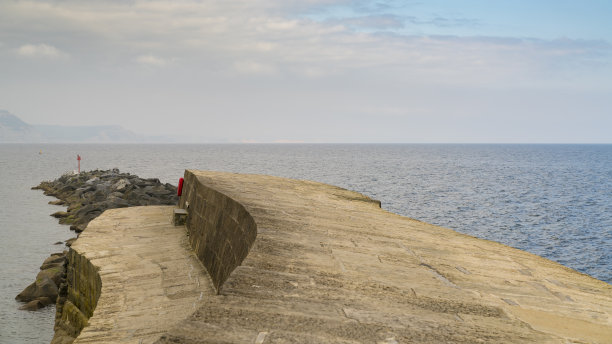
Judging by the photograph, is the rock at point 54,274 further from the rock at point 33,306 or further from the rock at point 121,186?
the rock at point 121,186

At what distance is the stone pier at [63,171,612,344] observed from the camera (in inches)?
125

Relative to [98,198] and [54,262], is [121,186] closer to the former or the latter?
[98,198]

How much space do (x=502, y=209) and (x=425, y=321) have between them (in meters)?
37.1

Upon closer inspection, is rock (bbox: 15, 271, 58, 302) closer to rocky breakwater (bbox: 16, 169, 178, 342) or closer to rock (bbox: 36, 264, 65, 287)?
rocky breakwater (bbox: 16, 169, 178, 342)

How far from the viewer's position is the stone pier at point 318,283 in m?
3.17

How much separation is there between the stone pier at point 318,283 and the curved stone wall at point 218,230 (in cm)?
3

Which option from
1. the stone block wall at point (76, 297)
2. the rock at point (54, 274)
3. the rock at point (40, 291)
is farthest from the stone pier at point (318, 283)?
the rock at point (54, 274)

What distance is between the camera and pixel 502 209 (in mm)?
38250

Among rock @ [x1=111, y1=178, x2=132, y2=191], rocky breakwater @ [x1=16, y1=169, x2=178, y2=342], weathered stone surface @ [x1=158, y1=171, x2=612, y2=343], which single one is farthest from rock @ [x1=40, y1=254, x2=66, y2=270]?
rock @ [x1=111, y1=178, x2=132, y2=191]

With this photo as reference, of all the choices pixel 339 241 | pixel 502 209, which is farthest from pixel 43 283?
pixel 502 209

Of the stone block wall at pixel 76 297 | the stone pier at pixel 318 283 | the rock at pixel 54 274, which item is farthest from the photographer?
the rock at pixel 54 274

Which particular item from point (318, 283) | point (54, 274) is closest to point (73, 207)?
point (54, 274)

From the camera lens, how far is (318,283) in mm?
4020

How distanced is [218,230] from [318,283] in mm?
4080
